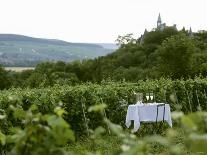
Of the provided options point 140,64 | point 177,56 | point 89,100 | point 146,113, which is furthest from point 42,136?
point 140,64

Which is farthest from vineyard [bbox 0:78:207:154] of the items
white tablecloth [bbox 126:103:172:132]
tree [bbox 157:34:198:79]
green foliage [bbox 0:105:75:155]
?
tree [bbox 157:34:198:79]

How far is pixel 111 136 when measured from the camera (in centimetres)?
1265

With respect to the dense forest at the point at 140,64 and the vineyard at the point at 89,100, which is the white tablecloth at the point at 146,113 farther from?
the dense forest at the point at 140,64

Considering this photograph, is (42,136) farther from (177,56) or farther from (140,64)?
(140,64)

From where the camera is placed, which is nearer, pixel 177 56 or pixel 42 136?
pixel 42 136

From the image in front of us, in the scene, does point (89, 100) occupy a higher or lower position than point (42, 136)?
lower

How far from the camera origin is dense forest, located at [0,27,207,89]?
5209 cm

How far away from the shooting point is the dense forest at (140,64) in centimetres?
5209

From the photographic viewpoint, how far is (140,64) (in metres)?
62.2

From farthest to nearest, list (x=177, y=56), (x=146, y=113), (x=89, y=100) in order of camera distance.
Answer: (x=177, y=56) < (x=89, y=100) < (x=146, y=113)

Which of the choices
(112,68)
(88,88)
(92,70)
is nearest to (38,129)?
(88,88)

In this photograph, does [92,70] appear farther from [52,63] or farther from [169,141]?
[169,141]

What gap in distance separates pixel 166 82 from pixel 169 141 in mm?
17000

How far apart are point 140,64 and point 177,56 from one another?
9.81 metres
